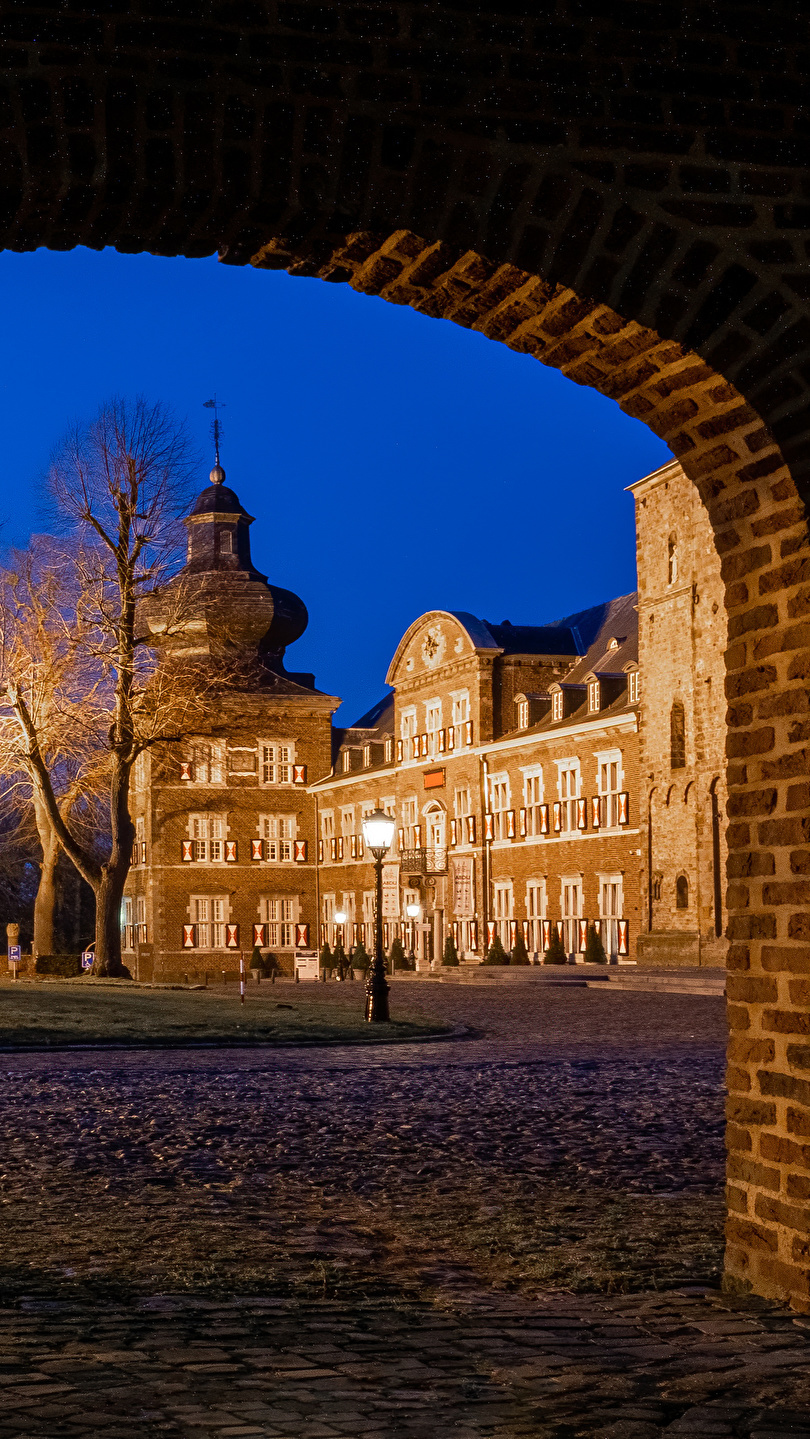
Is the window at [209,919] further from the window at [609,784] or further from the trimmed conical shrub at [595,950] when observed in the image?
the window at [609,784]

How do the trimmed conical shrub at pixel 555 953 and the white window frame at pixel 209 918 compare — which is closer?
the trimmed conical shrub at pixel 555 953

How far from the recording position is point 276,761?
67.7m

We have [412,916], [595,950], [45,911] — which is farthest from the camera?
[412,916]

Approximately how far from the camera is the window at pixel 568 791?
48812mm

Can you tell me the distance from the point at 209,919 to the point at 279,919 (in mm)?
2943

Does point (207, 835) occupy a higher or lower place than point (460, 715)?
lower

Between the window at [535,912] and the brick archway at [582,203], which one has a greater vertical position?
the brick archway at [582,203]

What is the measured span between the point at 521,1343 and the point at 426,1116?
6063 millimetres

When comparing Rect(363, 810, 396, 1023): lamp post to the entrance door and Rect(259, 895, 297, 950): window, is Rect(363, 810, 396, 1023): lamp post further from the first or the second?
Rect(259, 895, 297, 950): window

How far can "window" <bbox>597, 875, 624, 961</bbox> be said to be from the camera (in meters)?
46.0

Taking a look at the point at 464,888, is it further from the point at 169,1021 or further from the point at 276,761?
the point at 169,1021

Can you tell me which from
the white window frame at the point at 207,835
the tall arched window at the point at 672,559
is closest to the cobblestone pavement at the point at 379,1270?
the tall arched window at the point at 672,559

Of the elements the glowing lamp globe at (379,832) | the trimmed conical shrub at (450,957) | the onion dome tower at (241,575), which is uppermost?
the onion dome tower at (241,575)

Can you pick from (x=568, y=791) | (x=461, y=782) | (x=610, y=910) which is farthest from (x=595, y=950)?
(x=461, y=782)
